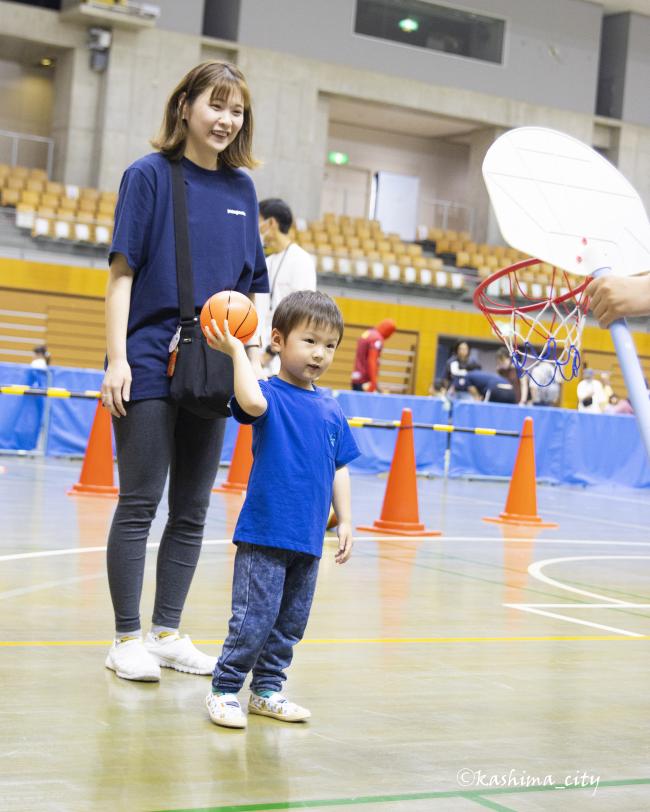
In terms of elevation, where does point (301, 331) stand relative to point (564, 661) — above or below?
above

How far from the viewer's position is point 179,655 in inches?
155

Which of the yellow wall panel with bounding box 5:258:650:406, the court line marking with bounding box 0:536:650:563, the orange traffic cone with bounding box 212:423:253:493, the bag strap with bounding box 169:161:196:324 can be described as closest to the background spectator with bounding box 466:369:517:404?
the yellow wall panel with bounding box 5:258:650:406

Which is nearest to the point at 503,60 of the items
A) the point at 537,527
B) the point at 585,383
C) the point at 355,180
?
the point at 355,180

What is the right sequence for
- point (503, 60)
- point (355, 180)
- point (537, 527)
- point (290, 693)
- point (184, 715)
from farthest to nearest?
point (355, 180) < point (503, 60) < point (537, 527) < point (290, 693) < point (184, 715)

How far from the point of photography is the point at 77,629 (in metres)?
4.47

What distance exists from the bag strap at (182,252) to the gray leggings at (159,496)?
30 cm

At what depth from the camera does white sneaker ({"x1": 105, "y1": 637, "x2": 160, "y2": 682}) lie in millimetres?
3711

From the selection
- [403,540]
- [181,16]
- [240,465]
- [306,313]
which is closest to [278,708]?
[306,313]

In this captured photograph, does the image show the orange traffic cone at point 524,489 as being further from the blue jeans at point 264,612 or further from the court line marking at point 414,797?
the court line marking at point 414,797

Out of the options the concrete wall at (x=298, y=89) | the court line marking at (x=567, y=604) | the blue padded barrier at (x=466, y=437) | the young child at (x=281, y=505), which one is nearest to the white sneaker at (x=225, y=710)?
the young child at (x=281, y=505)

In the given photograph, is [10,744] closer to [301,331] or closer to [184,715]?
[184,715]

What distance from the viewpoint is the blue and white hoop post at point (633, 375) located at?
290cm

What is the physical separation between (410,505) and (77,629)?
4.74m

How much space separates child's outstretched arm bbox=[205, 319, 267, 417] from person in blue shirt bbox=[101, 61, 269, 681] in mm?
412
